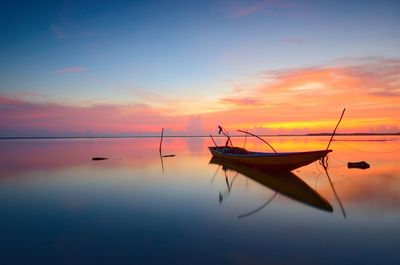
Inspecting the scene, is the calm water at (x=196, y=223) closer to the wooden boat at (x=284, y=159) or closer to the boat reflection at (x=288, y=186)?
the boat reflection at (x=288, y=186)

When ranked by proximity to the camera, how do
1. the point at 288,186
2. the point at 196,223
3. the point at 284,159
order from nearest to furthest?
the point at 196,223, the point at 288,186, the point at 284,159

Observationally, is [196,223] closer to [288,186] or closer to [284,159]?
[288,186]

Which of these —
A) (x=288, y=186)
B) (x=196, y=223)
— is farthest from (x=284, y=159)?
(x=196, y=223)

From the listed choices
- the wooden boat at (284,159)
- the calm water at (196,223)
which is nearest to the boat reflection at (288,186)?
the calm water at (196,223)

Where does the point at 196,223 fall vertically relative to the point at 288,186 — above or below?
below

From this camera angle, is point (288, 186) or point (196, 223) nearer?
point (196, 223)

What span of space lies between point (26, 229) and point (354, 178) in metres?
16.4

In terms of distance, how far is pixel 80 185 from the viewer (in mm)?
15750

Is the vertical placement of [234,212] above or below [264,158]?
below

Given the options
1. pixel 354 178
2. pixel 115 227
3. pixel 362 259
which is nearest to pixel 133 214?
pixel 115 227

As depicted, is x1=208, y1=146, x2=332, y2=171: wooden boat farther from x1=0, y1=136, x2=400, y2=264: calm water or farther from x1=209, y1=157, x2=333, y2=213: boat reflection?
x1=0, y1=136, x2=400, y2=264: calm water

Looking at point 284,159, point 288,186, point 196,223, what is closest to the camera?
point 196,223

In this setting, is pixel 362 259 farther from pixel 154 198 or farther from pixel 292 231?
pixel 154 198

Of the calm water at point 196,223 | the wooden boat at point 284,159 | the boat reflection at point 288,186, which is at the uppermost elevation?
the wooden boat at point 284,159
